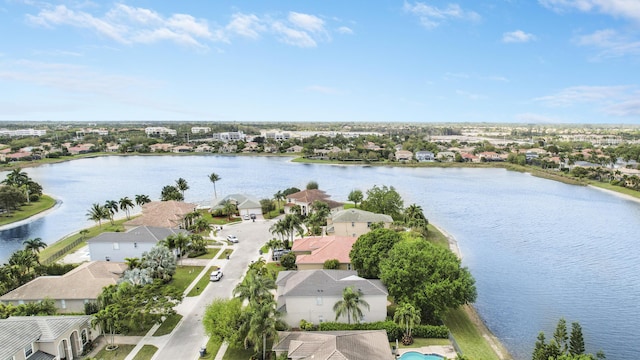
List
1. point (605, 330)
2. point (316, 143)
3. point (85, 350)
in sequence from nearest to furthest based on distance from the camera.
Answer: point (85, 350)
point (605, 330)
point (316, 143)

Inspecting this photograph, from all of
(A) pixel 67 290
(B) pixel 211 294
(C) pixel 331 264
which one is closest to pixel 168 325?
(B) pixel 211 294

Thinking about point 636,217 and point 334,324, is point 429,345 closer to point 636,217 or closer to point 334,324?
point 334,324

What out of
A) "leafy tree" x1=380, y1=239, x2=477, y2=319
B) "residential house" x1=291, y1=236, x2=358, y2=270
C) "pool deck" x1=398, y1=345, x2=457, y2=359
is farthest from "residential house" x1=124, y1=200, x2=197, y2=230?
"pool deck" x1=398, y1=345, x2=457, y2=359

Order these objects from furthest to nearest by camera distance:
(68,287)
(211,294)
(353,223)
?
(353,223) < (211,294) < (68,287)

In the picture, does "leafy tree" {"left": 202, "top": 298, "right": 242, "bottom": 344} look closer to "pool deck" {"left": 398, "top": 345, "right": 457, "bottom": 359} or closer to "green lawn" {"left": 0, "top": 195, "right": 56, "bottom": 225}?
"pool deck" {"left": 398, "top": 345, "right": 457, "bottom": 359}

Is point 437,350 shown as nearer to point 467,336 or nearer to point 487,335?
point 467,336

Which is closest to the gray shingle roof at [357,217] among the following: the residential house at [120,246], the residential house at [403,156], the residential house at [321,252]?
the residential house at [321,252]

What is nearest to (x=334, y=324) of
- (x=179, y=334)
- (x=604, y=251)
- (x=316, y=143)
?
(x=179, y=334)
